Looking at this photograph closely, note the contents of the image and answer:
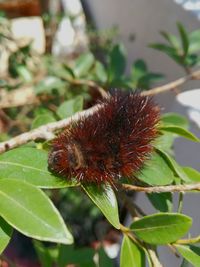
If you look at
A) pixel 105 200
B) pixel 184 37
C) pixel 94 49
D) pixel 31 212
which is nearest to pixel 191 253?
pixel 105 200

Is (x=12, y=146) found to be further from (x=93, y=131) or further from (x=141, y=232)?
(x=141, y=232)

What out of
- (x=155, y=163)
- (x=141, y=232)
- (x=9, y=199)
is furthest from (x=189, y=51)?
(x=9, y=199)

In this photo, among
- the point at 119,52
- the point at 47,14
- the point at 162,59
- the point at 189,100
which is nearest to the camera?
the point at 189,100

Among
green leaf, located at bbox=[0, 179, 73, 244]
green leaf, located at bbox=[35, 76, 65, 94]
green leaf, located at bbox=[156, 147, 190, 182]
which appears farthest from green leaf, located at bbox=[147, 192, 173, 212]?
green leaf, located at bbox=[35, 76, 65, 94]

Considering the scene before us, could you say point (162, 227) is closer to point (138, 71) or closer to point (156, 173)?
point (156, 173)

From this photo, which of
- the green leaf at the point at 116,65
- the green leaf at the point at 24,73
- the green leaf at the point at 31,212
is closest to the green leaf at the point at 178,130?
the green leaf at the point at 31,212

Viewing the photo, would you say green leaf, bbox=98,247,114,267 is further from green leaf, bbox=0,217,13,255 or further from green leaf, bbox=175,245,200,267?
green leaf, bbox=0,217,13,255

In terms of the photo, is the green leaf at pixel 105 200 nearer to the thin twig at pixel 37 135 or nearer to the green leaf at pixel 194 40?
the thin twig at pixel 37 135
